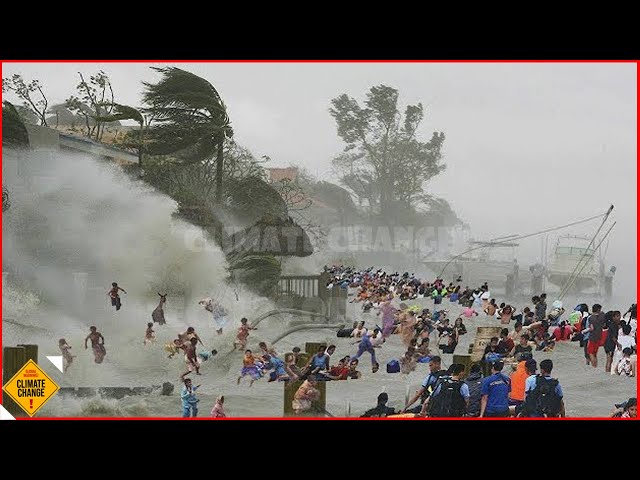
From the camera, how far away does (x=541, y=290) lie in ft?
50.2

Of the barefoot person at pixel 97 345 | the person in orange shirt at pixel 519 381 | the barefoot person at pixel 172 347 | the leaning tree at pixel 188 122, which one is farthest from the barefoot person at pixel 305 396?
the leaning tree at pixel 188 122

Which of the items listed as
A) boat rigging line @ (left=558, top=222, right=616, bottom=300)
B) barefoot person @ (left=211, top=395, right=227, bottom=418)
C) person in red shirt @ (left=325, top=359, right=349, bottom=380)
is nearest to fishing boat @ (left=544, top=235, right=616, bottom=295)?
boat rigging line @ (left=558, top=222, right=616, bottom=300)

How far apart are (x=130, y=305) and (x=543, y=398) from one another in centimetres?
605

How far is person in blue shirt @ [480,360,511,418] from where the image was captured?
12977 millimetres

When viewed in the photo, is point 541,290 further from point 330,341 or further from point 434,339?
point 330,341

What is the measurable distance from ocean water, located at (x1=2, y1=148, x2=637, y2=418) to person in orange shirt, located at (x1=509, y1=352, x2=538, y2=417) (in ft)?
1.66

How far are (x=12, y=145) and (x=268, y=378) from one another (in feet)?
16.3

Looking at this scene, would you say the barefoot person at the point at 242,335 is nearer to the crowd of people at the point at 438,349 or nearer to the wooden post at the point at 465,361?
the crowd of people at the point at 438,349

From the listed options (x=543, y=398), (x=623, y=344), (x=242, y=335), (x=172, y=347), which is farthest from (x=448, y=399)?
(x=172, y=347)

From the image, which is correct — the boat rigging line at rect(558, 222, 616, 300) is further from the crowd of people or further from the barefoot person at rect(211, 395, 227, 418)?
the barefoot person at rect(211, 395, 227, 418)

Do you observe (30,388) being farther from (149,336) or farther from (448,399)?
(448,399)

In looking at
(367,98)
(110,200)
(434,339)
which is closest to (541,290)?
(434,339)

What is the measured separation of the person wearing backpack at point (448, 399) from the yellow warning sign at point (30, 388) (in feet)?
16.9

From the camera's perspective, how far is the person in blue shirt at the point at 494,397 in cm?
1298
